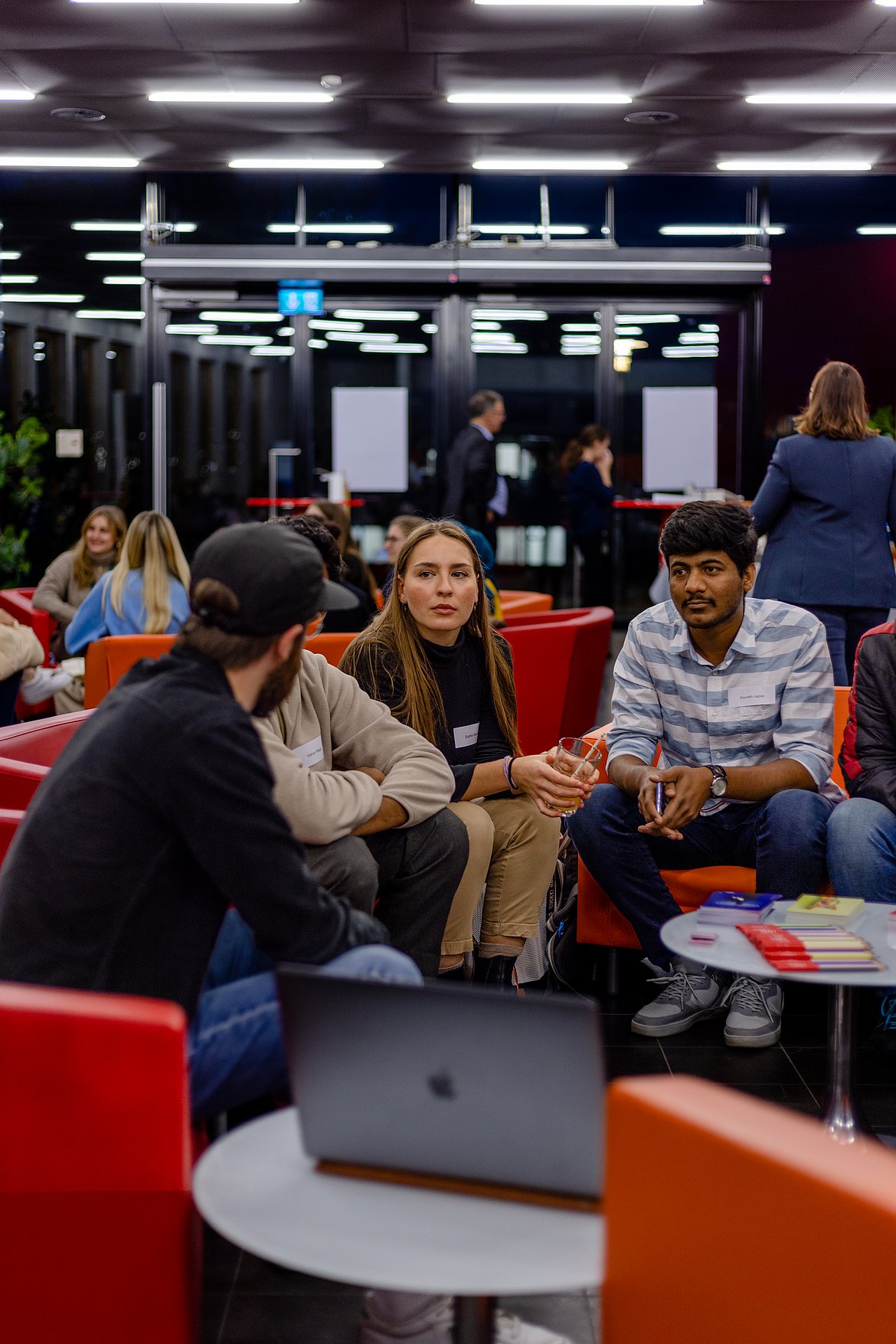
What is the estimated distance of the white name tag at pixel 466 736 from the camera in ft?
10.7

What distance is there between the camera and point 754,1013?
3.20 metres

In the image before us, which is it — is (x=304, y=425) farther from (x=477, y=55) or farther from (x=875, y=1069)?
(x=875, y=1069)

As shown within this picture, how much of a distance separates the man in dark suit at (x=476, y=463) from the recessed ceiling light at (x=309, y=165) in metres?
1.84

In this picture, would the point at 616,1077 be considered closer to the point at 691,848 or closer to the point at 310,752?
the point at 691,848

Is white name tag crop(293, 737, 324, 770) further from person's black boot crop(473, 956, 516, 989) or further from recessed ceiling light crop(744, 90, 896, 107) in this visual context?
recessed ceiling light crop(744, 90, 896, 107)

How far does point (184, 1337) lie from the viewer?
1.41 m

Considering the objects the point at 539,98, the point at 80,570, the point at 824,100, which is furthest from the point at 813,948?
the point at 824,100

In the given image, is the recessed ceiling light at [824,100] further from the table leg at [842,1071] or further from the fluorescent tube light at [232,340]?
the table leg at [842,1071]

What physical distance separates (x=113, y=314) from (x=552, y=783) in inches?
304

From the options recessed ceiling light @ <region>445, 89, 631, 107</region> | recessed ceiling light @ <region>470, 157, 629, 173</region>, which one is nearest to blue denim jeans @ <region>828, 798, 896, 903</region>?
recessed ceiling light @ <region>445, 89, 631, 107</region>

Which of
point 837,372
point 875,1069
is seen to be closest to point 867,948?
point 875,1069

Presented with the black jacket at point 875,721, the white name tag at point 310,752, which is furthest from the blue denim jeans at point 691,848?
the white name tag at point 310,752

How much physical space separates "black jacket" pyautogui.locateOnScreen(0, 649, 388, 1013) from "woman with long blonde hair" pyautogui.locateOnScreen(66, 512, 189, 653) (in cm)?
385

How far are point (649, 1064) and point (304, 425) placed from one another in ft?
24.3
